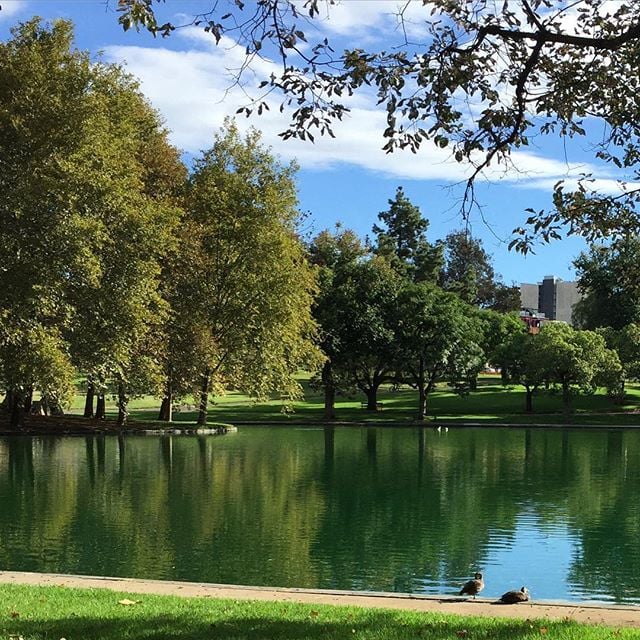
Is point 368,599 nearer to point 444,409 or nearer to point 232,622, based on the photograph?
point 232,622

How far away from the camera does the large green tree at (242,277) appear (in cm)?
4159

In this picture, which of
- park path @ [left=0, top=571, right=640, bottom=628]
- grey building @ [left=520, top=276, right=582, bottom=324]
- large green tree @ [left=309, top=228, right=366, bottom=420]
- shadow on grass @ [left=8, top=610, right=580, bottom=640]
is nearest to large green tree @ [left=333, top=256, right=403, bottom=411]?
large green tree @ [left=309, top=228, right=366, bottom=420]

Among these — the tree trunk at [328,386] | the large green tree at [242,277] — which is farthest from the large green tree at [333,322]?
the large green tree at [242,277]

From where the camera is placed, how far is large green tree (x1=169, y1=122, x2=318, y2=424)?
41.6 metres

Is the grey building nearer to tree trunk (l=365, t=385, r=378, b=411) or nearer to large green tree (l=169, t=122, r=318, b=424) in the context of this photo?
tree trunk (l=365, t=385, r=378, b=411)

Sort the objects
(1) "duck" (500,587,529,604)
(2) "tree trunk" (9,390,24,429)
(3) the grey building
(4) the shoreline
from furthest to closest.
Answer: (3) the grey building
(4) the shoreline
(2) "tree trunk" (9,390,24,429)
(1) "duck" (500,587,529,604)

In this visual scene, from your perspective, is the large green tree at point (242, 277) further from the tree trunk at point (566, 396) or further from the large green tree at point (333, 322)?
the tree trunk at point (566, 396)

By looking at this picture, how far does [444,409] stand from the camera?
59.1 m

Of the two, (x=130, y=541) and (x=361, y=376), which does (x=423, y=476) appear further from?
(x=361, y=376)

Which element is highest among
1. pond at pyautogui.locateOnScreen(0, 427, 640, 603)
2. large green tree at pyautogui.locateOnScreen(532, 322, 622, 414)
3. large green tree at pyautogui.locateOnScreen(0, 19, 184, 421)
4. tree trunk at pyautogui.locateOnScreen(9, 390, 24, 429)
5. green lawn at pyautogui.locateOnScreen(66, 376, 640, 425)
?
large green tree at pyautogui.locateOnScreen(0, 19, 184, 421)

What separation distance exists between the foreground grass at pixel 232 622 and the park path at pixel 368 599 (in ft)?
1.75

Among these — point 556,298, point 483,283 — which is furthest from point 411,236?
point 556,298

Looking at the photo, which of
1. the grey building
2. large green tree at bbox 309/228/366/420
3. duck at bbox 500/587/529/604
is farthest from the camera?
the grey building

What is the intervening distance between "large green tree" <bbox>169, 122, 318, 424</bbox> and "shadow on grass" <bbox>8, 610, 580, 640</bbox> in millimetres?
33166
